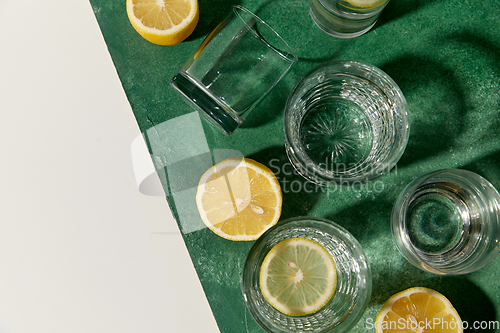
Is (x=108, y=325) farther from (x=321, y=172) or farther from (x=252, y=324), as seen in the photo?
(x=321, y=172)

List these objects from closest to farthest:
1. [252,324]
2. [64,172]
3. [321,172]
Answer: [321,172], [252,324], [64,172]

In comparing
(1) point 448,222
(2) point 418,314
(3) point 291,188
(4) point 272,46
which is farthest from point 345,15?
(2) point 418,314

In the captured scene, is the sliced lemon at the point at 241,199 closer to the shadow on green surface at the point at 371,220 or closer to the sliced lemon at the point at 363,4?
the shadow on green surface at the point at 371,220

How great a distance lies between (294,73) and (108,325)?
2.81 ft

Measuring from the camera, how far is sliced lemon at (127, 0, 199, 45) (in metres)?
0.85

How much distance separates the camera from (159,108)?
3.01 feet

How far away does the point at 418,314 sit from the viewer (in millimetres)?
829

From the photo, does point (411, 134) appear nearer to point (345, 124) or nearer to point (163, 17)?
point (345, 124)

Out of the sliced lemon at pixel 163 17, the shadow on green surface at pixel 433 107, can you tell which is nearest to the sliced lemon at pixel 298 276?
the shadow on green surface at pixel 433 107

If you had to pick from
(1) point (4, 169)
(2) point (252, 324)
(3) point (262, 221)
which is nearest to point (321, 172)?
(3) point (262, 221)

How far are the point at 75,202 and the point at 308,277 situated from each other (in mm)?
655

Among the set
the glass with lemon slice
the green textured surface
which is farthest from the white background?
the glass with lemon slice

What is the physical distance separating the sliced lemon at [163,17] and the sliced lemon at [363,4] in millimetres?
336

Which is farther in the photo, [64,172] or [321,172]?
[64,172]
